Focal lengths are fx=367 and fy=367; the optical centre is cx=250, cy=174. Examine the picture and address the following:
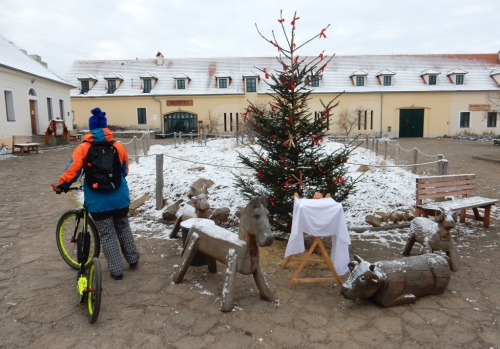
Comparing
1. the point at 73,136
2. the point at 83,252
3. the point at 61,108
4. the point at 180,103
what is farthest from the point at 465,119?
the point at 83,252

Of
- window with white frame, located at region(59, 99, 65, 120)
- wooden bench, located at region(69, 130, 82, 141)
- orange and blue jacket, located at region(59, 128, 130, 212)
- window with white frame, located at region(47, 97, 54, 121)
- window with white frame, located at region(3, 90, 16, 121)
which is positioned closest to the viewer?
orange and blue jacket, located at region(59, 128, 130, 212)

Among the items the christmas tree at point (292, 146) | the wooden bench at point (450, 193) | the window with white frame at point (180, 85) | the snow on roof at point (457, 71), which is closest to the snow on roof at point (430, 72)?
the snow on roof at point (457, 71)

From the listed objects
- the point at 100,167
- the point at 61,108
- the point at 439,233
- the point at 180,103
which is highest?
the point at 180,103

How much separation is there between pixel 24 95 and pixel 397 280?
81.6ft

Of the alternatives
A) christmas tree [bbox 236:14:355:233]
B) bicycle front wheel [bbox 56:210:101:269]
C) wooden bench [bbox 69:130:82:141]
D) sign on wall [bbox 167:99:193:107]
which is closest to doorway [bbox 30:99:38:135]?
wooden bench [bbox 69:130:82:141]

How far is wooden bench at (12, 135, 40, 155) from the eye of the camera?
1834cm

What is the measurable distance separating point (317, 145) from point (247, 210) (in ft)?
7.62

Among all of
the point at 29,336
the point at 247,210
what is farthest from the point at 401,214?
the point at 29,336

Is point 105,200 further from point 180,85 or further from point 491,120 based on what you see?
point 491,120

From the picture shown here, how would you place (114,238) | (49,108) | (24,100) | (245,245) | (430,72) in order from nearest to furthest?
(245,245)
(114,238)
(24,100)
(49,108)
(430,72)

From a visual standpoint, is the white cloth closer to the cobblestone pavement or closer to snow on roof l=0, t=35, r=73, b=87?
the cobblestone pavement

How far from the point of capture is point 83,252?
171 inches

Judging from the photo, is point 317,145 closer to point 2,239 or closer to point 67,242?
point 67,242

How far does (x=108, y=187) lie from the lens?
4301 mm
